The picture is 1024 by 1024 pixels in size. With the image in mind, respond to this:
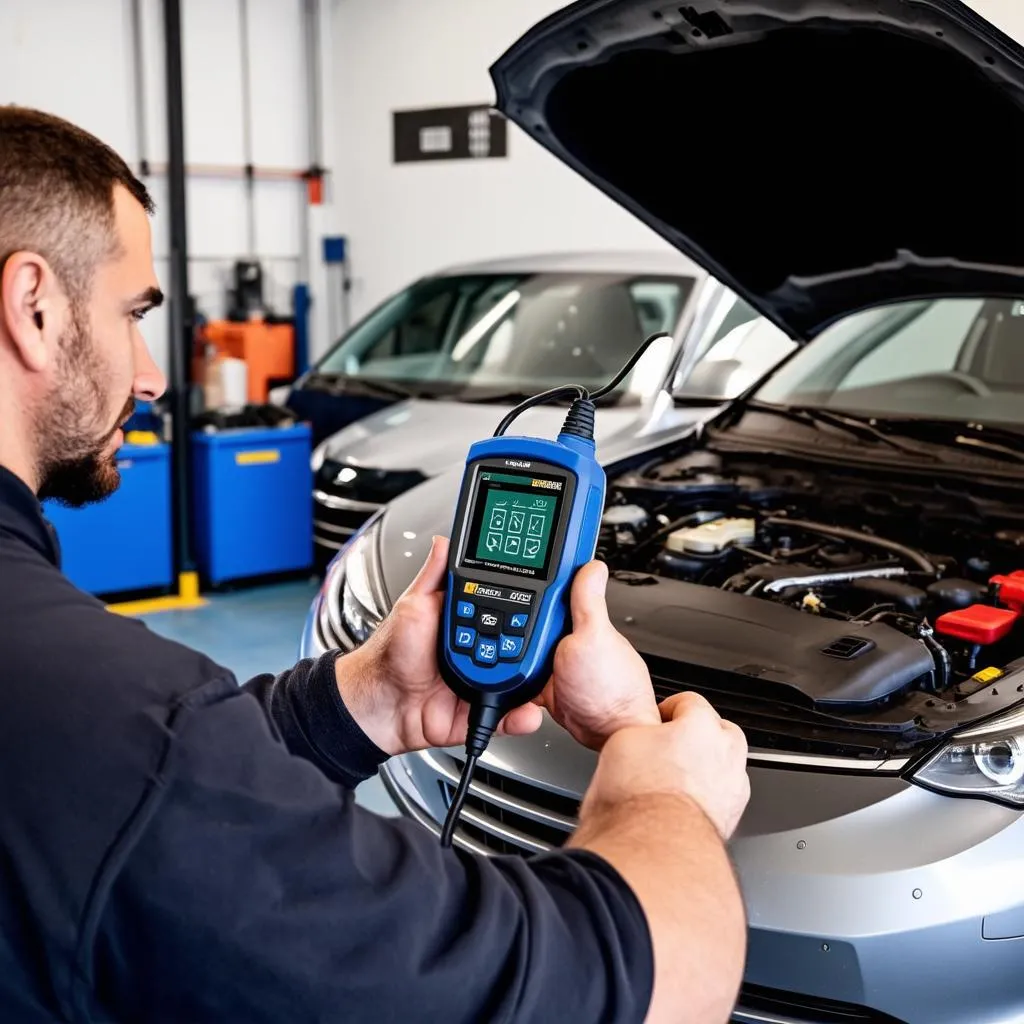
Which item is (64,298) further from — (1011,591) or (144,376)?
(1011,591)

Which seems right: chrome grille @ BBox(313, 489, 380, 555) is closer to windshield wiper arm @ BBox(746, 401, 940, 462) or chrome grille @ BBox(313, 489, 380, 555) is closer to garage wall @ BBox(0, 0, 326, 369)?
windshield wiper arm @ BBox(746, 401, 940, 462)

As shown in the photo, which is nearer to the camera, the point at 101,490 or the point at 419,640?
the point at 101,490

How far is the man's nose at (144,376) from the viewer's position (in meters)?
1.20

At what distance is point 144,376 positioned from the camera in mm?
1223

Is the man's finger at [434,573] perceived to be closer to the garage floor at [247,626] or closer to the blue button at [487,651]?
the blue button at [487,651]

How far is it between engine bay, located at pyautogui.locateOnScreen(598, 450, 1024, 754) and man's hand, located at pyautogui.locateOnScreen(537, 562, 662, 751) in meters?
0.78

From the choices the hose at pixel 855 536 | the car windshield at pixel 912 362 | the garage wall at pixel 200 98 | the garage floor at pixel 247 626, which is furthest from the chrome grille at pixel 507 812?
the garage wall at pixel 200 98

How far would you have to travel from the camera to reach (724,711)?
2.04m

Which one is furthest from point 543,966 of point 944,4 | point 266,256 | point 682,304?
point 266,256

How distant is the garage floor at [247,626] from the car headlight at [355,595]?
1.75 meters

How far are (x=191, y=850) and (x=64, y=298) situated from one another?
471mm

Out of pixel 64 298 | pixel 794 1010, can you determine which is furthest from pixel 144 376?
pixel 794 1010

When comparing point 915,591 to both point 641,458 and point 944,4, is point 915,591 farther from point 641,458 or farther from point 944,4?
point 944,4

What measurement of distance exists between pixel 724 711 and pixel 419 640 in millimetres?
A: 777
